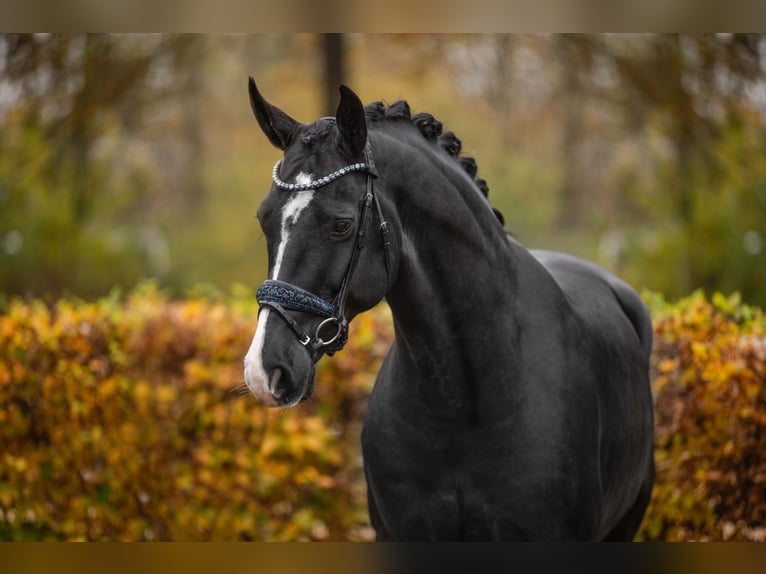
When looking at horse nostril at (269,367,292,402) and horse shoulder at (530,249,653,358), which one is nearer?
horse nostril at (269,367,292,402)

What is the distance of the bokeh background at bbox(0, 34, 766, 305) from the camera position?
32.3ft

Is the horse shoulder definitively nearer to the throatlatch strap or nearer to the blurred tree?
the throatlatch strap

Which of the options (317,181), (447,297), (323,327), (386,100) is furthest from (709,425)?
(386,100)

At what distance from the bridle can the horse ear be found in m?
0.04

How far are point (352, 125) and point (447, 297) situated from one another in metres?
0.64

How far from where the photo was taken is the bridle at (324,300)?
94.3 inches

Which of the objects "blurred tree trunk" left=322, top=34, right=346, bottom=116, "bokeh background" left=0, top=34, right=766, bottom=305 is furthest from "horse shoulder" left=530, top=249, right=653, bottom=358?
"blurred tree trunk" left=322, top=34, right=346, bottom=116

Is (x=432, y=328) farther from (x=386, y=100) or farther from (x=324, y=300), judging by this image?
(x=386, y=100)

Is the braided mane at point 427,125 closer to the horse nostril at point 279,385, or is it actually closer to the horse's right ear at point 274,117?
the horse's right ear at point 274,117

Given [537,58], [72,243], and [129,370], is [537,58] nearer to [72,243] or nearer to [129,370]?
[72,243]

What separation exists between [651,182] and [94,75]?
8.21 m

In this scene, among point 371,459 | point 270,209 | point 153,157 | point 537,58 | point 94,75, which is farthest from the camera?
point 153,157

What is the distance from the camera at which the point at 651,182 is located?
519 inches
